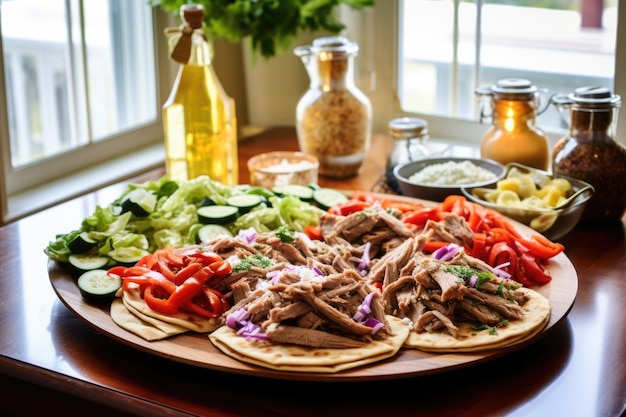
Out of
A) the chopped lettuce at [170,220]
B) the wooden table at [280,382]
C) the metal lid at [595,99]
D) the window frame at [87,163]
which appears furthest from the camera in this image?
the window frame at [87,163]

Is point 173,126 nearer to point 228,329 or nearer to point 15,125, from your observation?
point 15,125

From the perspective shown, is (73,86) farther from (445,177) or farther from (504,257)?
(504,257)

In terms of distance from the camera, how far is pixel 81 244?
1.97 metres

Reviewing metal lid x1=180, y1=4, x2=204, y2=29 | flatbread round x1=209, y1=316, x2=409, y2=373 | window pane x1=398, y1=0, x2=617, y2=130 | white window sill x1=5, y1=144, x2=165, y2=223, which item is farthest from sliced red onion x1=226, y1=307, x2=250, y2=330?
window pane x1=398, y1=0, x2=617, y2=130

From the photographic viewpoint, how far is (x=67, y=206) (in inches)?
102

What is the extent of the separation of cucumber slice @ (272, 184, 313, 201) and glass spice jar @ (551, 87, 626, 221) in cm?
66

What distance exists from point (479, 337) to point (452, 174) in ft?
3.02

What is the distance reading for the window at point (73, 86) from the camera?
3.00m

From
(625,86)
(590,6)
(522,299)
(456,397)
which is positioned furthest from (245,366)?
(590,6)

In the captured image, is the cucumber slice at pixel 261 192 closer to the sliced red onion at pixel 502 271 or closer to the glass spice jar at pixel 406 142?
the glass spice jar at pixel 406 142

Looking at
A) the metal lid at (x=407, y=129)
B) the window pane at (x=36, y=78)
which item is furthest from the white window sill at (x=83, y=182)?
the metal lid at (x=407, y=129)

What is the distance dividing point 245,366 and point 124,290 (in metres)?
0.38

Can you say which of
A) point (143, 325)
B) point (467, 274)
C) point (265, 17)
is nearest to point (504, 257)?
point (467, 274)

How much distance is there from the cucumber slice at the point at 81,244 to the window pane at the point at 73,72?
107 cm
